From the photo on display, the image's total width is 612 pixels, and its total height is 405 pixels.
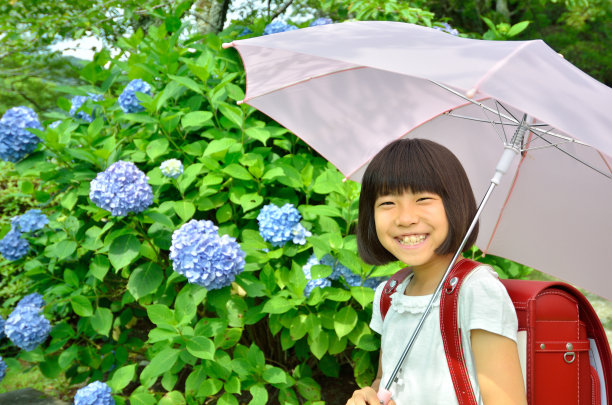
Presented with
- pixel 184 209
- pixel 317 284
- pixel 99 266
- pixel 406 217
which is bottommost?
pixel 99 266

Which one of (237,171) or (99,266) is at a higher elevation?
(237,171)

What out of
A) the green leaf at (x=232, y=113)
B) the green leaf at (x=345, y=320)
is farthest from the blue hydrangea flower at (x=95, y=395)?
the green leaf at (x=232, y=113)

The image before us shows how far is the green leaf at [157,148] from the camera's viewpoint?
2.92 m

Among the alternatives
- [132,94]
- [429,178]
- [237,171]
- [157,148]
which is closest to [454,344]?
[429,178]

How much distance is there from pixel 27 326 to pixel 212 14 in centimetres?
305

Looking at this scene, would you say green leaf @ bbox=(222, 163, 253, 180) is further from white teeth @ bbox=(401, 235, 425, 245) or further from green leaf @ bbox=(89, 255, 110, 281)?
white teeth @ bbox=(401, 235, 425, 245)

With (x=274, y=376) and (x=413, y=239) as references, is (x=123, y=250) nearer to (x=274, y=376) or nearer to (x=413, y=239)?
(x=274, y=376)

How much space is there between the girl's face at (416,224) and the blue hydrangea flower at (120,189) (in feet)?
3.65

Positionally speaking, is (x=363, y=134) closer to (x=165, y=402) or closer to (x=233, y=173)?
(x=233, y=173)

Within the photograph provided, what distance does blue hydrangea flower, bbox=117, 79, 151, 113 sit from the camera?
307 centimetres

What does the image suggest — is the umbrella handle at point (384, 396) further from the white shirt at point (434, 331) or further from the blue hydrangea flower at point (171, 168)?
the blue hydrangea flower at point (171, 168)

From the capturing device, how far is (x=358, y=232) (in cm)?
205

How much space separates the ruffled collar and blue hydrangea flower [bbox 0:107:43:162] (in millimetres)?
1871

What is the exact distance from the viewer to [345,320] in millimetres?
2568
